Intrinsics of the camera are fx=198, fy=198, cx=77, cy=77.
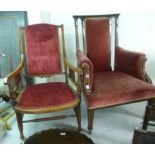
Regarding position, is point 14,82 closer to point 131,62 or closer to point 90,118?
point 90,118

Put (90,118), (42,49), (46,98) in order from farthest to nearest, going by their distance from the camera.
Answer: (42,49) → (90,118) → (46,98)

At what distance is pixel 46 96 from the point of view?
1515mm

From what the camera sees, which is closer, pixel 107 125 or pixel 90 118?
pixel 90 118

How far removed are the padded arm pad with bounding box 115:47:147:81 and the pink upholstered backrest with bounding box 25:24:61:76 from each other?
62 cm

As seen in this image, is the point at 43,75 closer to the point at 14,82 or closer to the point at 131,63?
the point at 14,82

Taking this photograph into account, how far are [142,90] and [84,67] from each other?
50cm

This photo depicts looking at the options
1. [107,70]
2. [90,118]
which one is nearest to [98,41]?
[107,70]

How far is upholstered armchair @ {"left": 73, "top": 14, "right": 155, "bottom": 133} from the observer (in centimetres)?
153

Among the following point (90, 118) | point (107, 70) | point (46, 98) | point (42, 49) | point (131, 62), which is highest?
point (42, 49)

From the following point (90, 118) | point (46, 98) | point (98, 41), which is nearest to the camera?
point (46, 98)

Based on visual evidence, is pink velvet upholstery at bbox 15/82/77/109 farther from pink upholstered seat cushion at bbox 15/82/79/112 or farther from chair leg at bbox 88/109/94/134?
chair leg at bbox 88/109/94/134

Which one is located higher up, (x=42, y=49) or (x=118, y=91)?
(x=42, y=49)

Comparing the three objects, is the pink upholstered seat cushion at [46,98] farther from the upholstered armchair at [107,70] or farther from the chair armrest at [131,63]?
the chair armrest at [131,63]

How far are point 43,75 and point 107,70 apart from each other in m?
0.66
